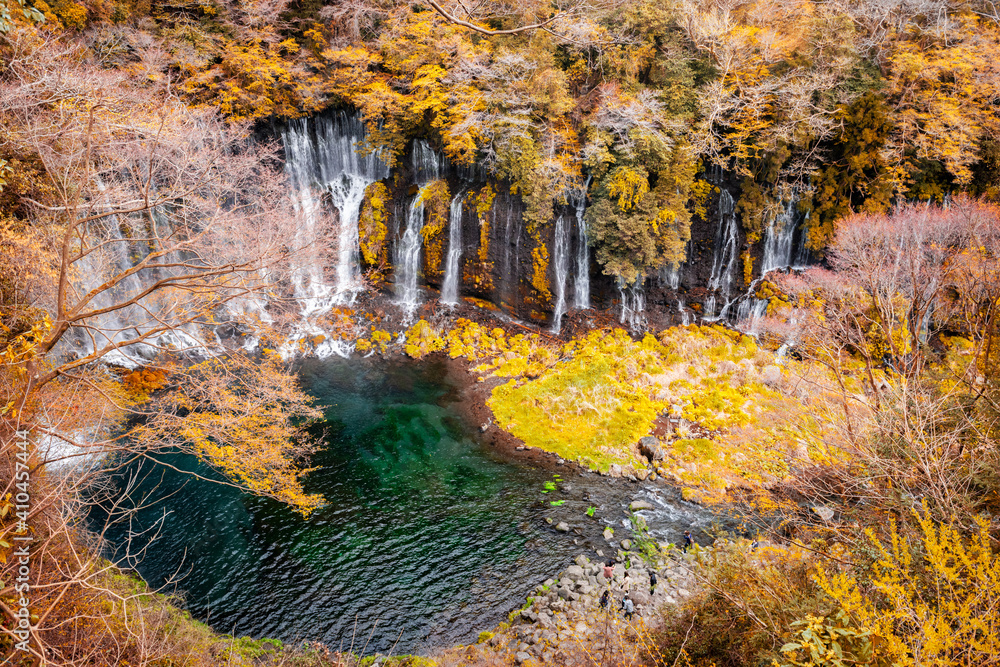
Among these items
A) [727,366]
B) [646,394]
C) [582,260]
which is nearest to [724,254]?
[727,366]

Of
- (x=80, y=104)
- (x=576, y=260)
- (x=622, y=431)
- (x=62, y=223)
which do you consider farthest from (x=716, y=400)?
(x=62, y=223)

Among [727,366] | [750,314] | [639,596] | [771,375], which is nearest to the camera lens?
[639,596]

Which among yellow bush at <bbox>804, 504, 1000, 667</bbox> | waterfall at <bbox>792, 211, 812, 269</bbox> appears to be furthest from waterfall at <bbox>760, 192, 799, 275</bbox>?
yellow bush at <bbox>804, 504, 1000, 667</bbox>

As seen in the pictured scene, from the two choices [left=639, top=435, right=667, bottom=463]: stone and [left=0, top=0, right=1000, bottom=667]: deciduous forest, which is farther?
[left=639, top=435, right=667, bottom=463]: stone

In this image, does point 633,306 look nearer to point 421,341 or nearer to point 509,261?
point 509,261

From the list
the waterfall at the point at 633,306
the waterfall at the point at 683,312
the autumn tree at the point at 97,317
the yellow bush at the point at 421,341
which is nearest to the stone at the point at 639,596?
the autumn tree at the point at 97,317

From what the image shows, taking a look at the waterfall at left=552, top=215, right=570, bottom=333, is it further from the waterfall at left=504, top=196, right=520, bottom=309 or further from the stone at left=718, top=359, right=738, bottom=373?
the stone at left=718, top=359, right=738, bottom=373
